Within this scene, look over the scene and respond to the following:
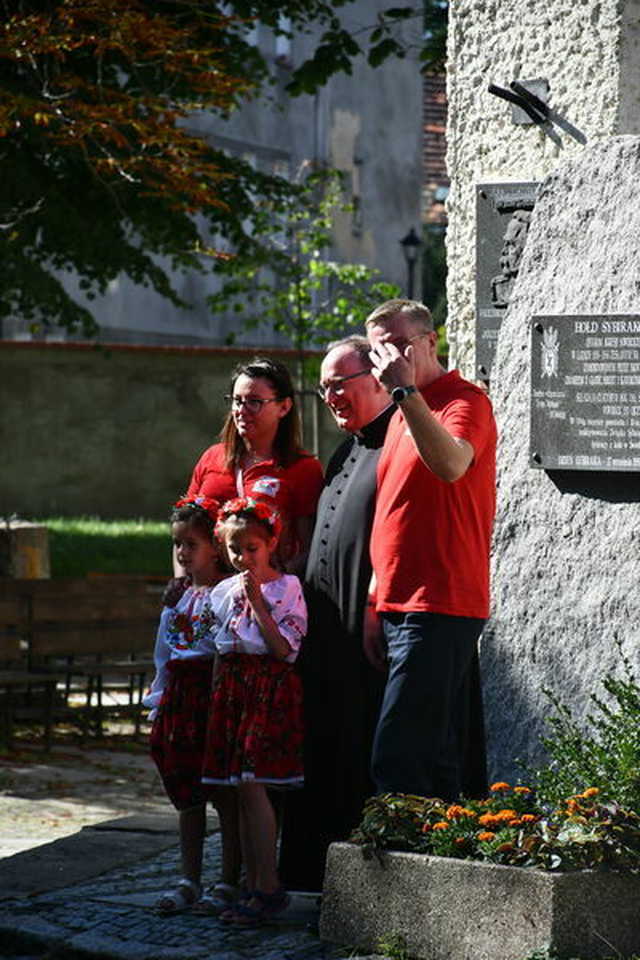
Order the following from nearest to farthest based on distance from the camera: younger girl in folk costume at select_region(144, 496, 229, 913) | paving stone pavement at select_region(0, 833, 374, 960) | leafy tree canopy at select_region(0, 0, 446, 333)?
paving stone pavement at select_region(0, 833, 374, 960) → younger girl in folk costume at select_region(144, 496, 229, 913) → leafy tree canopy at select_region(0, 0, 446, 333)

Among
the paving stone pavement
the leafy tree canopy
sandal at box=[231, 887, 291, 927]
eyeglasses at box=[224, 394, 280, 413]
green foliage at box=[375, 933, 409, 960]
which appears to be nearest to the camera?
green foliage at box=[375, 933, 409, 960]

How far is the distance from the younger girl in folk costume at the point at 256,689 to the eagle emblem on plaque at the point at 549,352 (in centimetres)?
115

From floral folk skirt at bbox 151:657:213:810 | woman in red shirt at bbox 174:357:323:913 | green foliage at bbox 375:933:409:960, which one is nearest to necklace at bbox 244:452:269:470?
woman in red shirt at bbox 174:357:323:913

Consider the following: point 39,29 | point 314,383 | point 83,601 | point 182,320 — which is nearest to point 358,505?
point 83,601

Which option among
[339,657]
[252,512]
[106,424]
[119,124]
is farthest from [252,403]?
[106,424]

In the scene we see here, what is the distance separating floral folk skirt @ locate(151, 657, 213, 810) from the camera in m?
6.39

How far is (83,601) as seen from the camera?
12.0 meters

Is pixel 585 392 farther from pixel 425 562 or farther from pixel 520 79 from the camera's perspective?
pixel 520 79

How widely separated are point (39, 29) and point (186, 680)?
286 inches

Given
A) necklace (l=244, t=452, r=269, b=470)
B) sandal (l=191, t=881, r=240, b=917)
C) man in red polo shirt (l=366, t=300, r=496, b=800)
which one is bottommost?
sandal (l=191, t=881, r=240, b=917)

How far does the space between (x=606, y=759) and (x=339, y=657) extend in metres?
0.97

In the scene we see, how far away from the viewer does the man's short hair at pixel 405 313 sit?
5.72 m

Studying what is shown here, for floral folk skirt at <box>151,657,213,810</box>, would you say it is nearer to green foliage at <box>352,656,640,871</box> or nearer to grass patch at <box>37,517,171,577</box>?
green foliage at <box>352,656,640,871</box>

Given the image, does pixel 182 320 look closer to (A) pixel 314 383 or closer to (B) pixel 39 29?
(A) pixel 314 383
